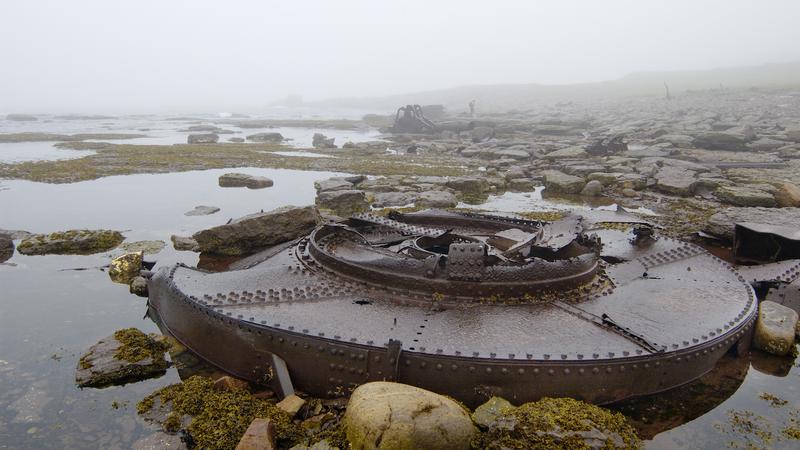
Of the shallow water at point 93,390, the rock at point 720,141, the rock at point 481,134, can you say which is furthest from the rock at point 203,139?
the rock at point 720,141

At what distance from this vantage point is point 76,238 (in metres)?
7.25

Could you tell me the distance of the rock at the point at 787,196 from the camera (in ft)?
30.0

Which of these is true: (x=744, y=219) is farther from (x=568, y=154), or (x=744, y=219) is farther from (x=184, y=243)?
(x=568, y=154)

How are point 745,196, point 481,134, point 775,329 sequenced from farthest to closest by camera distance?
point 481,134
point 745,196
point 775,329

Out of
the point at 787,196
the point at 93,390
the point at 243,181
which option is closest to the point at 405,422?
the point at 93,390

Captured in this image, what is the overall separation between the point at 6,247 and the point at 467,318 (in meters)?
6.77

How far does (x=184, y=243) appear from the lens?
7.38 meters

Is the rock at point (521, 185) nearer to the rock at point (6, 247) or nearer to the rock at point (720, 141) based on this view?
the rock at point (6, 247)

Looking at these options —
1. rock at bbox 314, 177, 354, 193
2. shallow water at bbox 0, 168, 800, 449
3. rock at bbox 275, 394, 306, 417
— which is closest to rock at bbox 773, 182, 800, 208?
shallow water at bbox 0, 168, 800, 449

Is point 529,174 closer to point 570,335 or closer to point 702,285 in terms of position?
point 702,285

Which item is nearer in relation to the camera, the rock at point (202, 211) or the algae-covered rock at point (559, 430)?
the algae-covered rock at point (559, 430)

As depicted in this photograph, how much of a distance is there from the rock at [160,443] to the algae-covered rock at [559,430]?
6.32ft

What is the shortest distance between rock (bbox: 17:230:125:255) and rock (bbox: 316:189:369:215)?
12.9 feet

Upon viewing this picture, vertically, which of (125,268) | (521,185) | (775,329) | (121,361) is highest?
(125,268)
